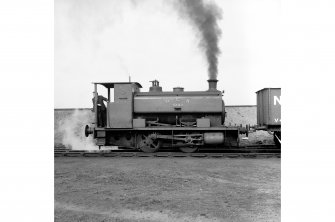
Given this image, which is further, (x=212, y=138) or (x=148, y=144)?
(x=148, y=144)

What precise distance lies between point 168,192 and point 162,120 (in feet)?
25.4

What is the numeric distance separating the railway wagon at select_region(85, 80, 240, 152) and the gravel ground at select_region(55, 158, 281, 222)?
2953mm

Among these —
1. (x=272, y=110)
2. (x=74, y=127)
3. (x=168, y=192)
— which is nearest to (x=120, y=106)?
(x=272, y=110)

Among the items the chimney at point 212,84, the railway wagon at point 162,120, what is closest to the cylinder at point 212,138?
the railway wagon at point 162,120

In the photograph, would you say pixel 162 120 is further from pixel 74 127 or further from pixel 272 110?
pixel 74 127

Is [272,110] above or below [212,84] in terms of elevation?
below

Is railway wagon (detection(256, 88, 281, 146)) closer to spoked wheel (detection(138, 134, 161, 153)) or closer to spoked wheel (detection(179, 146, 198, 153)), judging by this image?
spoked wheel (detection(179, 146, 198, 153))

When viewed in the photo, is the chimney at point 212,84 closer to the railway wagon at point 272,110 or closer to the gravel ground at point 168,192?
the railway wagon at point 272,110

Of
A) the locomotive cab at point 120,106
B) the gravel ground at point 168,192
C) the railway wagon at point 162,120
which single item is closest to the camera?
the gravel ground at point 168,192

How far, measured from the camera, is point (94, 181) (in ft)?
24.0

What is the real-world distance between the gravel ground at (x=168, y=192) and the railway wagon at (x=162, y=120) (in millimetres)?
2953

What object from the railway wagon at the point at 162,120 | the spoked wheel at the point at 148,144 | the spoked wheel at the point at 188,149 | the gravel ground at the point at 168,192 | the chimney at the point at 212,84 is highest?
the chimney at the point at 212,84

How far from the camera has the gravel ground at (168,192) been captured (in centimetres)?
477

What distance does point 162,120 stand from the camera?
13766 mm
